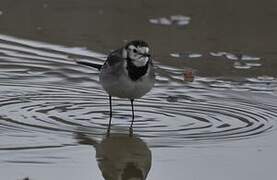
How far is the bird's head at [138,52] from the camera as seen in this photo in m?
8.20

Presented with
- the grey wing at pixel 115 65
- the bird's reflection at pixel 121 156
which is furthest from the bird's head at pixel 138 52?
the bird's reflection at pixel 121 156

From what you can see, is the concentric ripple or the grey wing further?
the grey wing

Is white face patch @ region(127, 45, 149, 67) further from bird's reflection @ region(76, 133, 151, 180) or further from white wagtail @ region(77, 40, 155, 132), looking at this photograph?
bird's reflection @ region(76, 133, 151, 180)

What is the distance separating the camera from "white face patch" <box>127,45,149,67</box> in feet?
27.0

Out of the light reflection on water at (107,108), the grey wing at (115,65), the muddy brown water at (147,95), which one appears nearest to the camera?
the muddy brown water at (147,95)

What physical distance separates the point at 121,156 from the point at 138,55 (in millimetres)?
1337

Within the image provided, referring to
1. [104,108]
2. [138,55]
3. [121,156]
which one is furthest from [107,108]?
[121,156]

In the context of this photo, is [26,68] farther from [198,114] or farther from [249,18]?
[249,18]

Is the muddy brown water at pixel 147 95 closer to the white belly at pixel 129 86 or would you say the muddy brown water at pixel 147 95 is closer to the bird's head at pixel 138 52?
the white belly at pixel 129 86

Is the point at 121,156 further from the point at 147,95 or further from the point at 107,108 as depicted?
the point at 147,95

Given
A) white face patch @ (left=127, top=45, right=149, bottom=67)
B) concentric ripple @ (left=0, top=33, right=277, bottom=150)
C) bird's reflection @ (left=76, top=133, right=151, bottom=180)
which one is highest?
white face patch @ (left=127, top=45, right=149, bottom=67)

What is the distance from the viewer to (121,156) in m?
7.25

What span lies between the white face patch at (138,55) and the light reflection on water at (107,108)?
499mm

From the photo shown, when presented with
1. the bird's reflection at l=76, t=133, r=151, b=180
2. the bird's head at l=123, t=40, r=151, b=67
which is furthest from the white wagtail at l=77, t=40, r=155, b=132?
the bird's reflection at l=76, t=133, r=151, b=180
